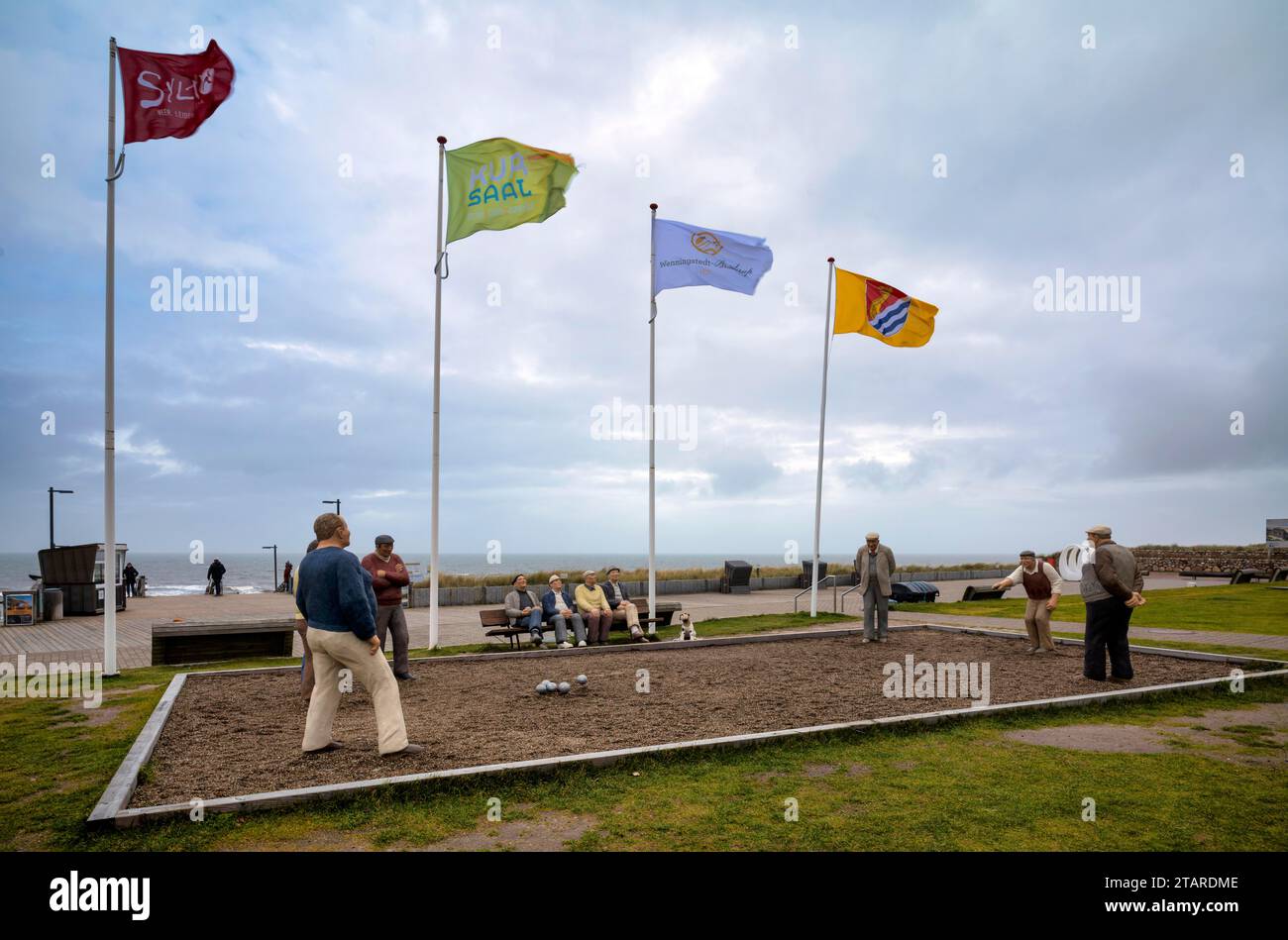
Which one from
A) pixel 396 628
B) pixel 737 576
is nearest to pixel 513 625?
pixel 396 628

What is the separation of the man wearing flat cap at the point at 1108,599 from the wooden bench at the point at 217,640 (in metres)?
11.8

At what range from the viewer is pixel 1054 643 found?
13.9 metres

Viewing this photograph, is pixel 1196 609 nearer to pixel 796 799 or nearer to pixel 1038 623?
pixel 1038 623

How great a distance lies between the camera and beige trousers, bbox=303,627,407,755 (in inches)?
249

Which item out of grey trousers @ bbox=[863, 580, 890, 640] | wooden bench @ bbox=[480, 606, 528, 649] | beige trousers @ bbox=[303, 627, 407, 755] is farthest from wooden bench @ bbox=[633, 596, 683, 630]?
beige trousers @ bbox=[303, 627, 407, 755]

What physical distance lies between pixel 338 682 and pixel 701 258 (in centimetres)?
1305

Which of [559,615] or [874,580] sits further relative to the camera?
[874,580]

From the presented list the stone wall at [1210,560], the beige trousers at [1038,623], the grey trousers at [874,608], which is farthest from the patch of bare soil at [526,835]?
the stone wall at [1210,560]

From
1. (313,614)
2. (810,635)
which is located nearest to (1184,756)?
(313,614)

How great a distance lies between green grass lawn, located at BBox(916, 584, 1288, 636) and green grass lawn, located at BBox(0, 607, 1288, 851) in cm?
1208

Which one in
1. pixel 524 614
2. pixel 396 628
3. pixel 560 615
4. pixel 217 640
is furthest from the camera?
pixel 560 615

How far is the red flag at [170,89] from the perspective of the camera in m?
11.3

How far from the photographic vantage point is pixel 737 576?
32.5m

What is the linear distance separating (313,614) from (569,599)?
29.9 feet
